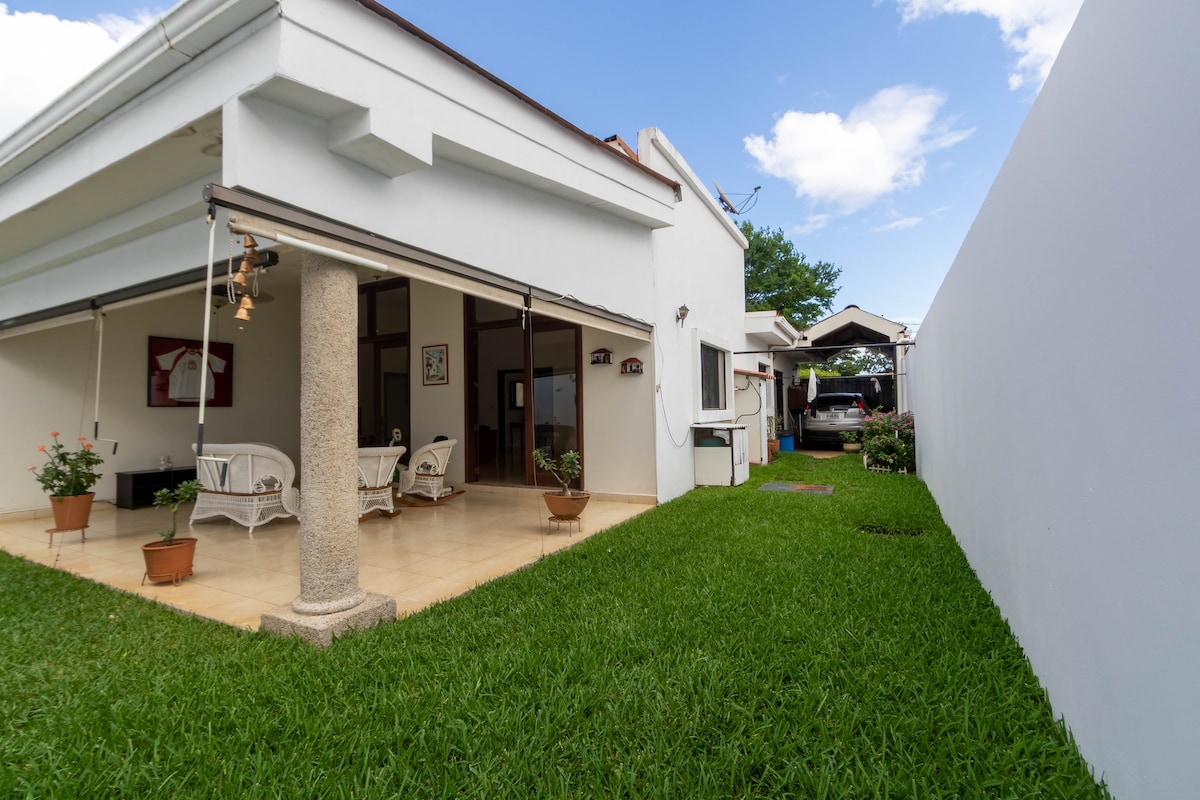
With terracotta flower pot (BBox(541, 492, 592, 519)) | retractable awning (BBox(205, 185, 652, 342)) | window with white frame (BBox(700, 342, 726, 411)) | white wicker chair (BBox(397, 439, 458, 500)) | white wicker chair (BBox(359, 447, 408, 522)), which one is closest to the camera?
retractable awning (BBox(205, 185, 652, 342))

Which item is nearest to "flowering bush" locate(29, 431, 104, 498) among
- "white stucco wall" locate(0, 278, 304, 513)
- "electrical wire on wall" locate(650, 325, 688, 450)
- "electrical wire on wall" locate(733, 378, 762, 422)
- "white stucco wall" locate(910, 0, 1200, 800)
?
"white stucco wall" locate(0, 278, 304, 513)

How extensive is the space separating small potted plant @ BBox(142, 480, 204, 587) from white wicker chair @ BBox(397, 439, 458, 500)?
327 cm

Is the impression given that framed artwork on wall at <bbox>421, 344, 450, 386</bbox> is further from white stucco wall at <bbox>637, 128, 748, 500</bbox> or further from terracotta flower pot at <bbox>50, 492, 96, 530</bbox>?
terracotta flower pot at <bbox>50, 492, 96, 530</bbox>

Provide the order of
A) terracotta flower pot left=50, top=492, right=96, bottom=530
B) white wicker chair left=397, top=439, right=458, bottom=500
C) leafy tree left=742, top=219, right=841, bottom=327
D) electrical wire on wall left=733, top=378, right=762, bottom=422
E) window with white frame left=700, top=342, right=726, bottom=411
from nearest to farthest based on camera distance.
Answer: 1. terracotta flower pot left=50, top=492, right=96, bottom=530
2. white wicker chair left=397, top=439, right=458, bottom=500
3. window with white frame left=700, top=342, right=726, bottom=411
4. electrical wire on wall left=733, top=378, right=762, bottom=422
5. leafy tree left=742, top=219, right=841, bottom=327

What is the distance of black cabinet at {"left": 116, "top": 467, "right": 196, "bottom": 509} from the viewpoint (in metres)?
7.77

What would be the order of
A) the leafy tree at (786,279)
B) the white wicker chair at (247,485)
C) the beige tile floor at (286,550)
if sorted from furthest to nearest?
the leafy tree at (786,279) → the white wicker chair at (247,485) → the beige tile floor at (286,550)

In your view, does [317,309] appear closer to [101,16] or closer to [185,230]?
[185,230]

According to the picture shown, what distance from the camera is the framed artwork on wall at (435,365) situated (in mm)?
9445

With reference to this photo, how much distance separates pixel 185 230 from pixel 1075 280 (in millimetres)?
5782

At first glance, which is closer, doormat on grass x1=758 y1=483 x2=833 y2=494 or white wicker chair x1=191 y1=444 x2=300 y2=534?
white wicker chair x1=191 y1=444 x2=300 y2=534

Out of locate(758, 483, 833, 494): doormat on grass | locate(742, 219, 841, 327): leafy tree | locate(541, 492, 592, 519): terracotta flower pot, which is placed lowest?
locate(758, 483, 833, 494): doormat on grass

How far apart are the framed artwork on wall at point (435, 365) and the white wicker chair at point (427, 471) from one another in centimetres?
189

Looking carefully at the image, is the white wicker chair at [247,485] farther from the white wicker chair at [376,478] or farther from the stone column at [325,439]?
the stone column at [325,439]

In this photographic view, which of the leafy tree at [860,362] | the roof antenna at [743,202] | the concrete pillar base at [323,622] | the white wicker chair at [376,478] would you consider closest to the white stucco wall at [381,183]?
the concrete pillar base at [323,622]
